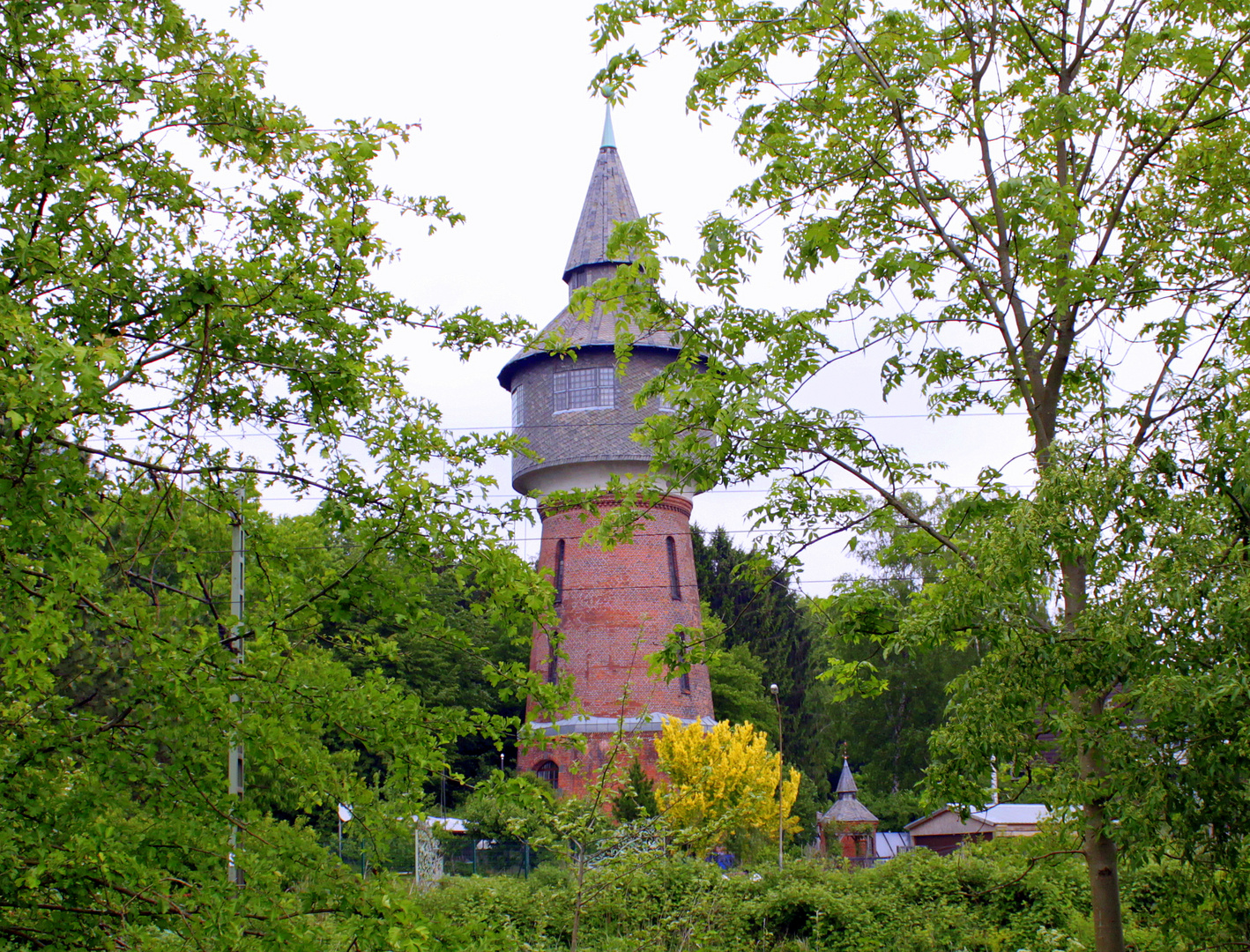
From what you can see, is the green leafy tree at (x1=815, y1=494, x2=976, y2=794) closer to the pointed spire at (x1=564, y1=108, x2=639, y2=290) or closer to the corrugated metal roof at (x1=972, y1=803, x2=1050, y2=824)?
the corrugated metal roof at (x1=972, y1=803, x2=1050, y2=824)

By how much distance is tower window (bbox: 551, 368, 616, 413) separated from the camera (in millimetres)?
27812

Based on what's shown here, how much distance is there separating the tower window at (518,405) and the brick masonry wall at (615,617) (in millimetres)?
2821

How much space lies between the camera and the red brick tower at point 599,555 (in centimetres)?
2748

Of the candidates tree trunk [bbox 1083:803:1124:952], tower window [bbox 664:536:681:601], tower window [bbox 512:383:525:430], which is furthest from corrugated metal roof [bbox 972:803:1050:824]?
tree trunk [bbox 1083:803:1124:952]

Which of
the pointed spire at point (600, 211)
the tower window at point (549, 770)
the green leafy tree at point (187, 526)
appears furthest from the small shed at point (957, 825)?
the green leafy tree at point (187, 526)

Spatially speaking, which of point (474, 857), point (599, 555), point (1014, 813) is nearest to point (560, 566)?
point (599, 555)

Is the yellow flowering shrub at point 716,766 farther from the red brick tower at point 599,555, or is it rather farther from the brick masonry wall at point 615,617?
the brick masonry wall at point 615,617

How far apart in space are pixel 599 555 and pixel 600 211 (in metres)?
9.62

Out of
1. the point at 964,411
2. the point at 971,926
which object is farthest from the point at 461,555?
the point at 971,926

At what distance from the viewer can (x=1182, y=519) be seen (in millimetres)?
5227

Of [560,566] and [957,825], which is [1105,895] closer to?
[560,566]

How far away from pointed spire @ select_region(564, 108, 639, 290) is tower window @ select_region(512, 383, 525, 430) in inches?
127

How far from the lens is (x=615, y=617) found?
28078 millimetres

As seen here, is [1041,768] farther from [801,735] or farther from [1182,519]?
[801,735]
